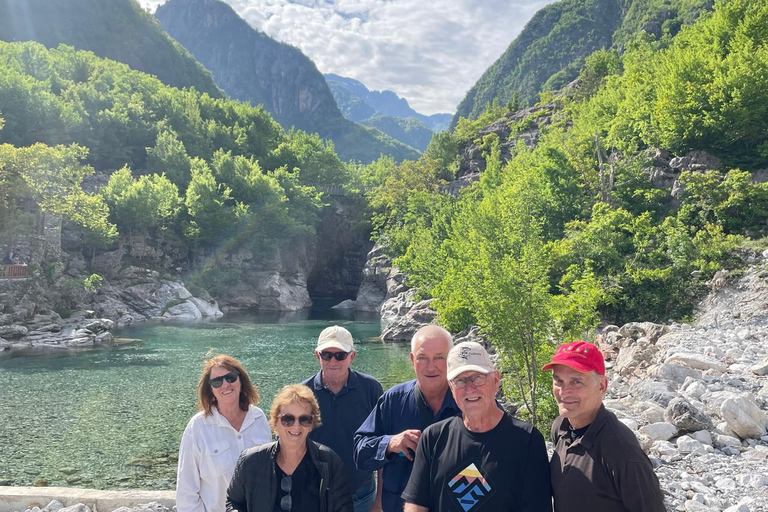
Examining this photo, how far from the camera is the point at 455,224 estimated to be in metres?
35.5

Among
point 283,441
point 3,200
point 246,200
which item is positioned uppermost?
point 246,200

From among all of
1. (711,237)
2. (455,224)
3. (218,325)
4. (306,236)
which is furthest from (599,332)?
(306,236)

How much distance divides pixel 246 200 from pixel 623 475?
5944 centimetres

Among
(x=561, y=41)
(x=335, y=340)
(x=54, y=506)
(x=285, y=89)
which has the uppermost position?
(x=285, y=89)

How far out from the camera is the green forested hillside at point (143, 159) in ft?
125

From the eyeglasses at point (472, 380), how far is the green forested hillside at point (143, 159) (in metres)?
38.9

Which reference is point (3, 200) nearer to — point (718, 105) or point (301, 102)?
point (718, 105)

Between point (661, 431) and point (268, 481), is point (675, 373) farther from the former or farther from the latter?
point (268, 481)

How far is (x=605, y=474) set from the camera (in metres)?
2.72

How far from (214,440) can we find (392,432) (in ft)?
4.58

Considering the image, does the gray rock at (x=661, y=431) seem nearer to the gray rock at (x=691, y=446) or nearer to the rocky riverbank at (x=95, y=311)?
the gray rock at (x=691, y=446)

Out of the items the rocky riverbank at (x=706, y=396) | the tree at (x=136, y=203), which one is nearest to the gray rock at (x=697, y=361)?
the rocky riverbank at (x=706, y=396)

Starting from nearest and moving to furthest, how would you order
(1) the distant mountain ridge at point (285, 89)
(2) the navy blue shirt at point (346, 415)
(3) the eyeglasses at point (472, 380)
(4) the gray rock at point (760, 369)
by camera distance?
(3) the eyeglasses at point (472, 380)
(2) the navy blue shirt at point (346, 415)
(4) the gray rock at point (760, 369)
(1) the distant mountain ridge at point (285, 89)

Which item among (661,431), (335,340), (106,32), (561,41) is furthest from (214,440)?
(561,41)
